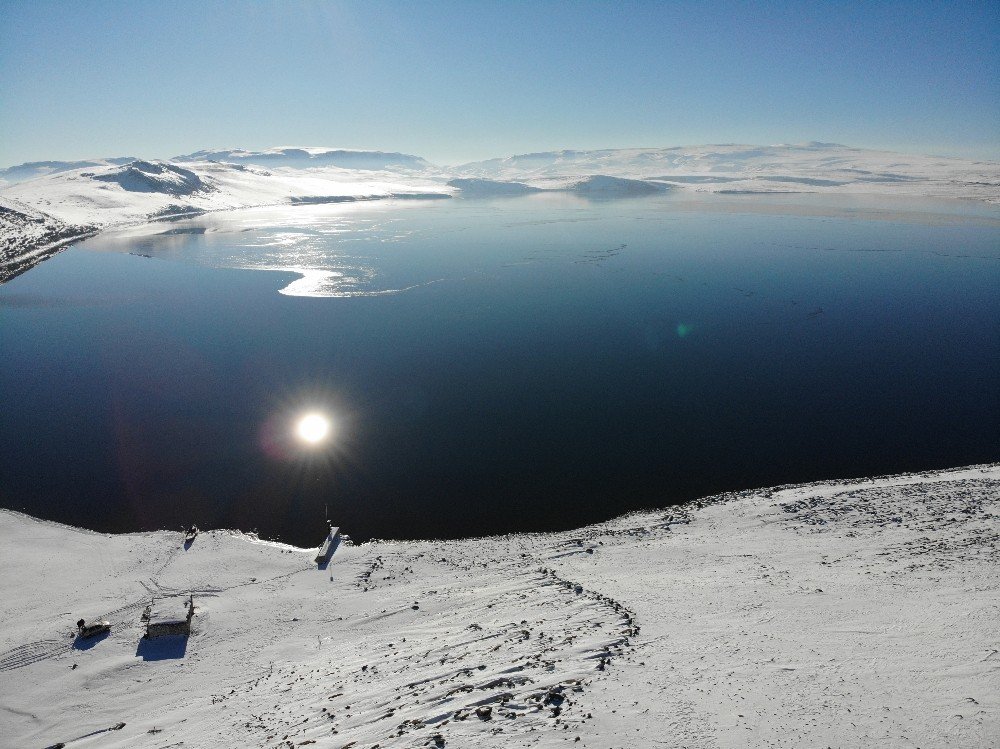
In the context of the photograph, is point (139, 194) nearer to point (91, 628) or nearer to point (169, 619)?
point (91, 628)

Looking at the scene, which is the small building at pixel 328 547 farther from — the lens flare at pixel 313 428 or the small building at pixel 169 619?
the lens flare at pixel 313 428

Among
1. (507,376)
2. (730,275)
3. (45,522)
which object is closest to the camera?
(45,522)

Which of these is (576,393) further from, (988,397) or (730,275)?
(730,275)

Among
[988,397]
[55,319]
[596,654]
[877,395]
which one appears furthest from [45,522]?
[988,397]

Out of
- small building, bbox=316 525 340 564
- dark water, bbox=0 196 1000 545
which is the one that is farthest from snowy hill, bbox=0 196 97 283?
small building, bbox=316 525 340 564

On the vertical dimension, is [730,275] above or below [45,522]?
above

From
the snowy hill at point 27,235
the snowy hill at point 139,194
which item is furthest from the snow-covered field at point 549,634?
the snowy hill at point 139,194
